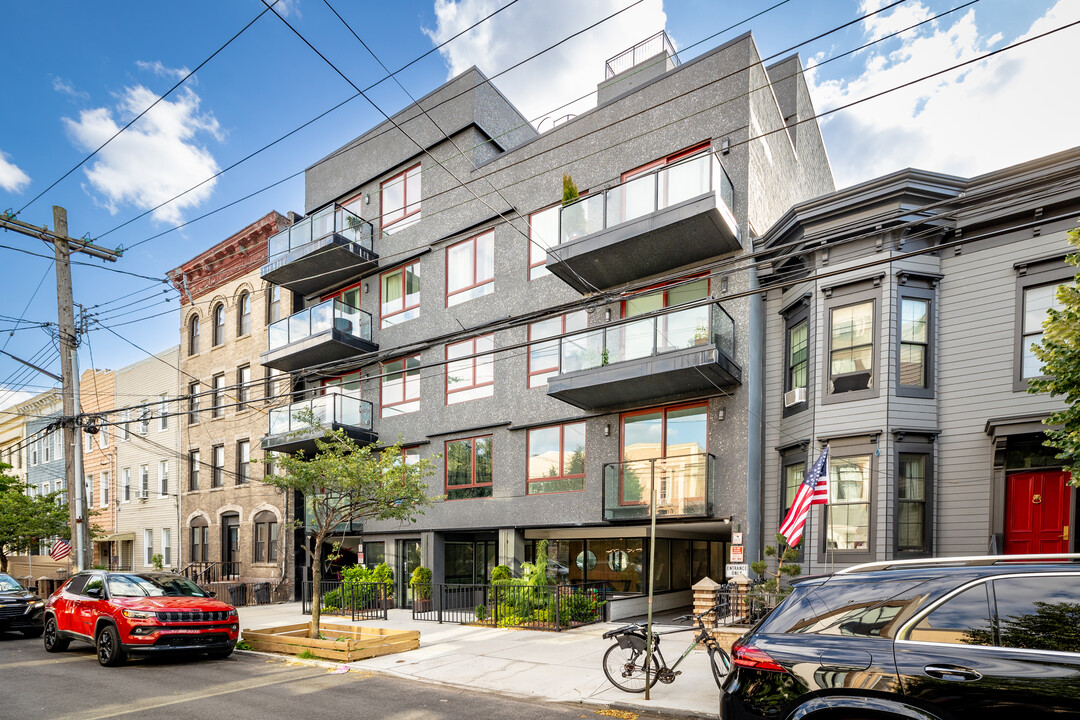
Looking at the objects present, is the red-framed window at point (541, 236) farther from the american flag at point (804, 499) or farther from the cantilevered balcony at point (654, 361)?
the american flag at point (804, 499)

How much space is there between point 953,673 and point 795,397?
10903mm

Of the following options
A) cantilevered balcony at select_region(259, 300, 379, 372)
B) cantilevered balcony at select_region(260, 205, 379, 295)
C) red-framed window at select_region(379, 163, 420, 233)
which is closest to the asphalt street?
cantilevered balcony at select_region(259, 300, 379, 372)

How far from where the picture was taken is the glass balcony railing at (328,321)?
22328 millimetres

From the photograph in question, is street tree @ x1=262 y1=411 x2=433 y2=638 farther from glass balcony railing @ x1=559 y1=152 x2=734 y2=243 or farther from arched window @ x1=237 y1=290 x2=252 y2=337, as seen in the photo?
arched window @ x1=237 y1=290 x2=252 y2=337

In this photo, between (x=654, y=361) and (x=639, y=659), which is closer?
(x=639, y=659)

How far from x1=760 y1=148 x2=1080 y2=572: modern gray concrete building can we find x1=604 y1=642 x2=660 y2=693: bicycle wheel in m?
5.41

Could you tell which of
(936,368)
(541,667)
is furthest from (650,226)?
(541,667)

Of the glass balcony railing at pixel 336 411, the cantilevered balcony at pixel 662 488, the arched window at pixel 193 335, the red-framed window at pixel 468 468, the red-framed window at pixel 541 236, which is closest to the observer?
the cantilevered balcony at pixel 662 488

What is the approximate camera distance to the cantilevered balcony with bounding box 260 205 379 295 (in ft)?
73.8

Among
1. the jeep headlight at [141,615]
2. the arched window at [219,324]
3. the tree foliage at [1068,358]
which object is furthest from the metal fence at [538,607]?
the arched window at [219,324]

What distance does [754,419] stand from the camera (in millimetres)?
15422

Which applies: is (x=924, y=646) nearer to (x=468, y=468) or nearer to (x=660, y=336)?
(x=660, y=336)

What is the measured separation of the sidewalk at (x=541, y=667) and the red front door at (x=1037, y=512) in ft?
18.8

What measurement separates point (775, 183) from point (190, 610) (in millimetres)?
15567
